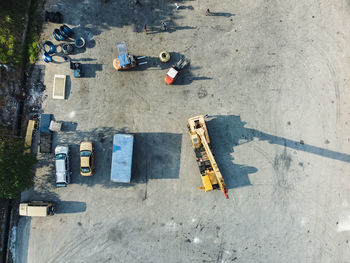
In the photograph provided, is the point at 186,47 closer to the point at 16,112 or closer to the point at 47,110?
the point at 47,110

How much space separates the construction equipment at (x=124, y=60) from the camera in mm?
19906

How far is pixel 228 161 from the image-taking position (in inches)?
830

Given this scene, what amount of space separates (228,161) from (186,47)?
1097 cm

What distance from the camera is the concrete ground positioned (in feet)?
68.8

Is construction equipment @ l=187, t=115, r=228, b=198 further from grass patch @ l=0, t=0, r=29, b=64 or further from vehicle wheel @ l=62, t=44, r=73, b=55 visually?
grass patch @ l=0, t=0, r=29, b=64

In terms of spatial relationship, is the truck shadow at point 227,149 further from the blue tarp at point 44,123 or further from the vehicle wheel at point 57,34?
the vehicle wheel at point 57,34

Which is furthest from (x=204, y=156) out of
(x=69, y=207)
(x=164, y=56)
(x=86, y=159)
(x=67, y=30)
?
(x=67, y=30)

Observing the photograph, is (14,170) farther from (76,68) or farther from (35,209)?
(76,68)

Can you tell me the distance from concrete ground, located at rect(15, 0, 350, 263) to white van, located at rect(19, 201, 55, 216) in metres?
0.92

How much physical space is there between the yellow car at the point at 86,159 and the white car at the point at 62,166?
1353 mm

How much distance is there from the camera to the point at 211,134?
21.1 meters

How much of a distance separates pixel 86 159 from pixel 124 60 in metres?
9.06

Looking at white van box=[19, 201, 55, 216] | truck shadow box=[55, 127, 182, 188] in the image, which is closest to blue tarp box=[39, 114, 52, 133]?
truck shadow box=[55, 127, 182, 188]

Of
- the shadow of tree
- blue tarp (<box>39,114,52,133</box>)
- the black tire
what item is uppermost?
the shadow of tree
